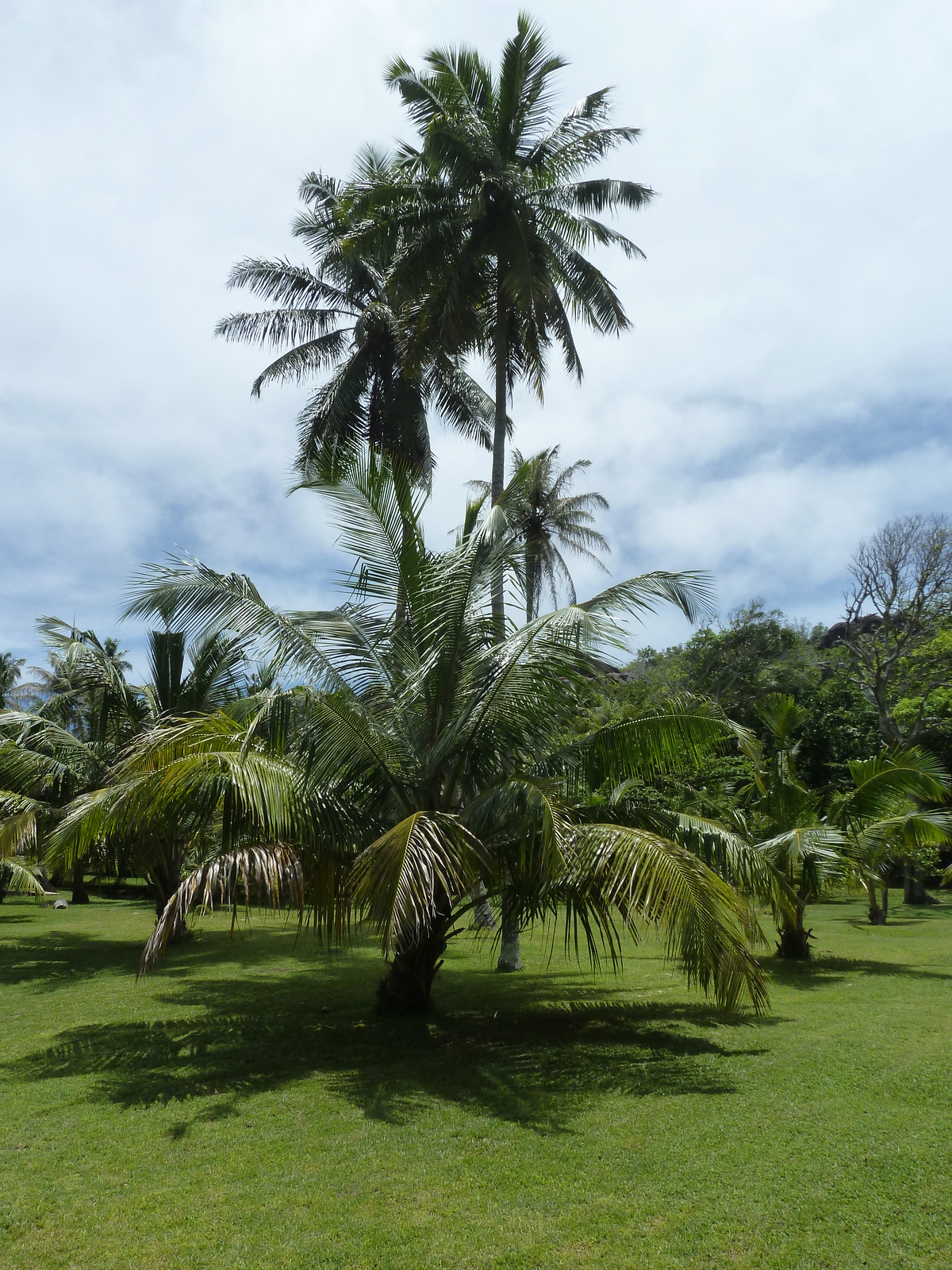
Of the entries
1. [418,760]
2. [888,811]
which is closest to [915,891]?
[888,811]

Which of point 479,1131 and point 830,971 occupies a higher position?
point 830,971

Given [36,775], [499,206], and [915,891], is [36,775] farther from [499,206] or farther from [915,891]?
[915,891]

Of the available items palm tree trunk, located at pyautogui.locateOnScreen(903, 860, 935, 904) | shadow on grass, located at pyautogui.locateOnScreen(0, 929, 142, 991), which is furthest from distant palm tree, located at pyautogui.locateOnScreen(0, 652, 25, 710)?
palm tree trunk, located at pyautogui.locateOnScreen(903, 860, 935, 904)

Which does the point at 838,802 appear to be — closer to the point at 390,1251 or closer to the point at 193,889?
the point at 193,889

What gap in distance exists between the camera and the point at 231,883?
6.91m

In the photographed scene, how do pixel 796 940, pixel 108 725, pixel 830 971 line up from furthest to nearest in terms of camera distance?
pixel 108 725 → pixel 796 940 → pixel 830 971

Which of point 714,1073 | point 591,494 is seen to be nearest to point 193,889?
point 714,1073

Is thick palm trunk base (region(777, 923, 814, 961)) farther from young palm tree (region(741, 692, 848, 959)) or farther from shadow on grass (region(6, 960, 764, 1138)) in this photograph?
shadow on grass (region(6, 960, 764, 1138))

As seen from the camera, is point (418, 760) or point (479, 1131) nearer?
point (479, 1131)

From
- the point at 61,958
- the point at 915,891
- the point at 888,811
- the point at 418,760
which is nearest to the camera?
the point at 418,760

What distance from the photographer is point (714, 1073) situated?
21.9 feet

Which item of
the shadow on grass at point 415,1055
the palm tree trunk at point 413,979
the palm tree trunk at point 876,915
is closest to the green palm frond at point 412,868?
the shadow on grass at point 415,1055

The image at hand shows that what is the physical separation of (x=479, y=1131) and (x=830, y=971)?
807cm

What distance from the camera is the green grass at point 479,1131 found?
4066mm
